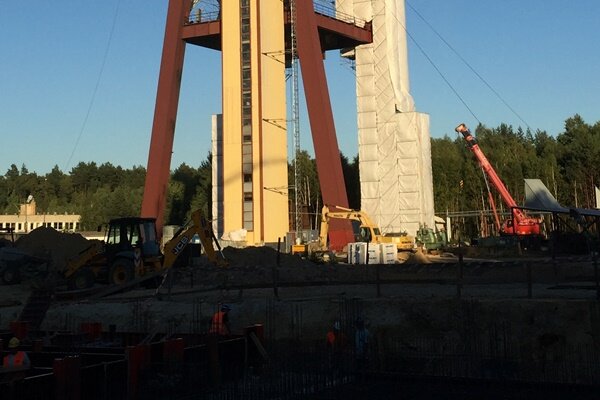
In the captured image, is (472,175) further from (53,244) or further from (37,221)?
(37,221)

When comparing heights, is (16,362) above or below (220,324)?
below

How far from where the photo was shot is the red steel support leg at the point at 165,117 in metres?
47.0

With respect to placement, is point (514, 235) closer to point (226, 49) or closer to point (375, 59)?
point (375, 59)

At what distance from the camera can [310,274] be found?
94.6 feet

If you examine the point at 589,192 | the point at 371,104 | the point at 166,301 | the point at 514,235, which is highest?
the point at 371,104

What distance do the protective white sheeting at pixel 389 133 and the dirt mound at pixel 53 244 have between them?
26.5m

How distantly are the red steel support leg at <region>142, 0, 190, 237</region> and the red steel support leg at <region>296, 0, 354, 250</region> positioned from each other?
8973 mm

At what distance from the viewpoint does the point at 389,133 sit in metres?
56.9

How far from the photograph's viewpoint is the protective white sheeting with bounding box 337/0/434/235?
56.1 m

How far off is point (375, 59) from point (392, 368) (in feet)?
147

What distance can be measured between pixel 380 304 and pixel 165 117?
31239mm

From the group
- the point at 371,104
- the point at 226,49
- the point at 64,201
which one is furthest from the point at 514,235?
the point at 64,201

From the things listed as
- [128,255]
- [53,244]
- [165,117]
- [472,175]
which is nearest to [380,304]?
[128,255]

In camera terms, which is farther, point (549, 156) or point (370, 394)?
point (549, 156)
